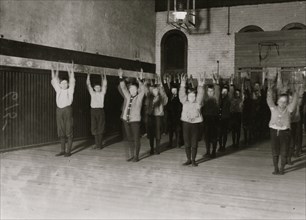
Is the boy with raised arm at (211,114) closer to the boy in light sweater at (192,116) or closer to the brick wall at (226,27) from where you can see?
the boy in light sweater at (192,116)

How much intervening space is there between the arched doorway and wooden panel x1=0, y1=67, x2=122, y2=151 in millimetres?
5303

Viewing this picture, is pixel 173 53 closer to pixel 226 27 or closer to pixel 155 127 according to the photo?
pixel 226 27

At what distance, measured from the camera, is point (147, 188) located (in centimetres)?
577

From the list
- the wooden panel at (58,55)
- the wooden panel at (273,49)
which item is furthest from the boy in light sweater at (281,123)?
the wooden panel at (273,49)

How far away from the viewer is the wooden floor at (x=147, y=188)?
4652mm

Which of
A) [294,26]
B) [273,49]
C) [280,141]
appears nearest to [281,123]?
[280,141]

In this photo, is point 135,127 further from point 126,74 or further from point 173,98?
point 126,74

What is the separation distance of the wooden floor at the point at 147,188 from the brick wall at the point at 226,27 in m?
6.88

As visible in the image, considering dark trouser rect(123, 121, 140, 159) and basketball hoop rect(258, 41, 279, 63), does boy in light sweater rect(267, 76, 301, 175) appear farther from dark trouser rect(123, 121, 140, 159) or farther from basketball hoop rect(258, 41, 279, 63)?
basketball hoop rect(258, 41, 279, 63)

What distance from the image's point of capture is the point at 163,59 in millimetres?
15859

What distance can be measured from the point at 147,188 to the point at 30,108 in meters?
4.68

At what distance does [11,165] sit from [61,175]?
4.63 ft

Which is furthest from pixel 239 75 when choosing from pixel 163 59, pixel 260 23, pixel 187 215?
pixel 187 215

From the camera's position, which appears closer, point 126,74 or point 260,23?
point 126,74
